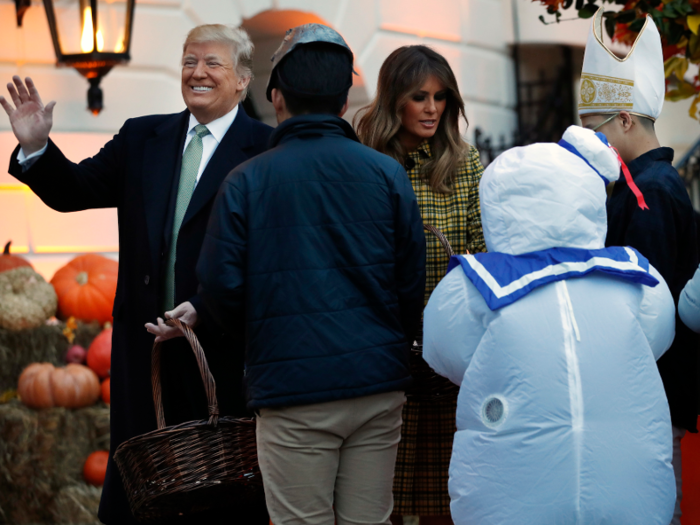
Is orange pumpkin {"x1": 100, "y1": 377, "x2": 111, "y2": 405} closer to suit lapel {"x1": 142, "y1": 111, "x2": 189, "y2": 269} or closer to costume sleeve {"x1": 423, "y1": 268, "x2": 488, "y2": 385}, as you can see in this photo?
suit lapel {"x1": 142, "y1": 111, "x2": 189, "y2": 269}

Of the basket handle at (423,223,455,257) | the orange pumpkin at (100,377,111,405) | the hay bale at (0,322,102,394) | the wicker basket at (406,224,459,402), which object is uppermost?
the basket handle at (423,223,455,257)

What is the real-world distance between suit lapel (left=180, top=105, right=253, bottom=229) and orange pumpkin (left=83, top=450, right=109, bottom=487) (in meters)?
2.11

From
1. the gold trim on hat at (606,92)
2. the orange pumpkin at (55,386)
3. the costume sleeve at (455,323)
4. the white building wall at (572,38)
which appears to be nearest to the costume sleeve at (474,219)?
the gold trim on hat at (606,92)

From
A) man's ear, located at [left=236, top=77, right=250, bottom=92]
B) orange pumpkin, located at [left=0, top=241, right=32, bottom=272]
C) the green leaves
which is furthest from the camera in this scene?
orange pumpkin, located at [left=0, top=241, right=32, bottom=272]

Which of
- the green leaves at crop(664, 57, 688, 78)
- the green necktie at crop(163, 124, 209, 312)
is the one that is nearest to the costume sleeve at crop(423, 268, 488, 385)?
the green necktie at crop(163, 124, 209, 312)

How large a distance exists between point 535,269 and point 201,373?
3.49 feet

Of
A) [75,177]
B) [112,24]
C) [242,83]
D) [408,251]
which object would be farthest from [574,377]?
[112,24]

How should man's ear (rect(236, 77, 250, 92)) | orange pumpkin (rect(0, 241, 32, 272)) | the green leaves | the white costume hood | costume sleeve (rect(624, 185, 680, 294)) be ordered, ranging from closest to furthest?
the white costume hood → costume sleeve (rect(624, 185, 680, 294)) → man's ear (rect(236, 77, 250, 92)) → the green leaves → orange pumpkin (rect(0, 241, 32, 272))

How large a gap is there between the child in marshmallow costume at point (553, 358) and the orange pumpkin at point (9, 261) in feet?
12.3

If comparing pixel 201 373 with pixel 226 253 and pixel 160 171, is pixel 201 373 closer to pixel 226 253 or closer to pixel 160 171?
pixel 226 253

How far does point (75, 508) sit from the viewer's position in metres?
4.45

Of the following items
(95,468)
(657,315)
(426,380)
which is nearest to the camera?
(657,315)

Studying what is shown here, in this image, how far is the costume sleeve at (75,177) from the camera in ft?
10.1

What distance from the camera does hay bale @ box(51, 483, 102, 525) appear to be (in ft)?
14.6
